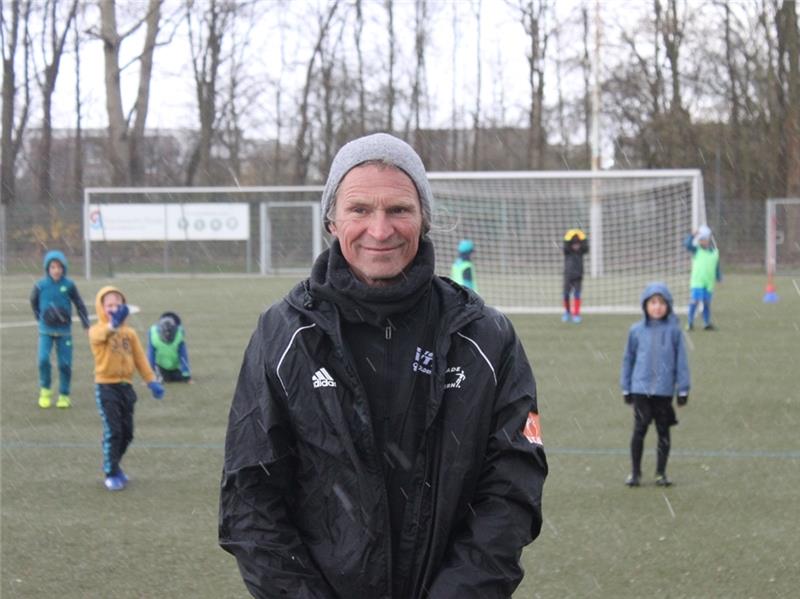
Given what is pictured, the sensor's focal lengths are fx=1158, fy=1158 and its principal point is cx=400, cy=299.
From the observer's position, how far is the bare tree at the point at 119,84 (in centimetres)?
3728

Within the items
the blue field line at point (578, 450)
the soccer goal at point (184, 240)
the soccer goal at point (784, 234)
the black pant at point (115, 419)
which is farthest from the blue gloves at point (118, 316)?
the soccer goal at point (184, 240)

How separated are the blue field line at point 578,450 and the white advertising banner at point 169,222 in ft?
100

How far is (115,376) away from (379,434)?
584cm

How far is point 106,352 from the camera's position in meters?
8.05

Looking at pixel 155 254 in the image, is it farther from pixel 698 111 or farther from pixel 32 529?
pixel 32 529

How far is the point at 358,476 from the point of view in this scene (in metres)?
2.48

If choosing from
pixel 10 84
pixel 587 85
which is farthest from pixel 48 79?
pixel 587 85

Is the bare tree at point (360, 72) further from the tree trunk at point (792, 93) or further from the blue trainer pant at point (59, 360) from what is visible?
the blue trainer pant at point (59, 360)

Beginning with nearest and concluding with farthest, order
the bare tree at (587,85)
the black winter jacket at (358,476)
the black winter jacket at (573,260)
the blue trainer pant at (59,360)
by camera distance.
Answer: the black winter jacket at (358,476) < the blue trainer pant at (59,360) < the black winter jacket at (573,260) < the bare tree at (587,85)

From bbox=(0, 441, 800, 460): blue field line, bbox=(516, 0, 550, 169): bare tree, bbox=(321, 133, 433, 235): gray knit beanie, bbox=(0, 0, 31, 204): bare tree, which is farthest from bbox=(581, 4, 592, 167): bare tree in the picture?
bbox=(321, 133, 433, 235): gray knit beanie

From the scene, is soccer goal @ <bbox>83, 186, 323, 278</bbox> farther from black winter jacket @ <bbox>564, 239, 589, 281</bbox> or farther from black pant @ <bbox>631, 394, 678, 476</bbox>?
black pant @ <bbox>631, 394, 678, 476</bbox>

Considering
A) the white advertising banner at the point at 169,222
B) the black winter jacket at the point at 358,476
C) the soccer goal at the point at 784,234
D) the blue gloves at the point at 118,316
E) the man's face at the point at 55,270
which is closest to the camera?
the black winter jacket at the point at 358,476

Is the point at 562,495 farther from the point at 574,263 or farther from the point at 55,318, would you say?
the point at 574,263

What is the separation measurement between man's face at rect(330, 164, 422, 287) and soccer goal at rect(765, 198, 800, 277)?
1322 inches
